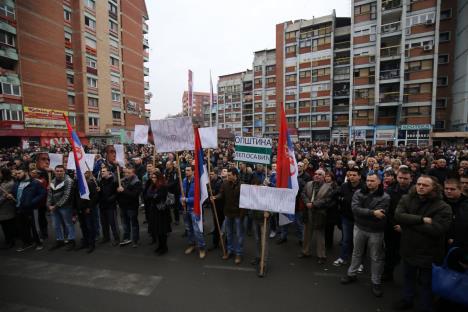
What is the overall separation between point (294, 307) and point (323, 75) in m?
41.8

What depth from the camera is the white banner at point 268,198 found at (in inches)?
179

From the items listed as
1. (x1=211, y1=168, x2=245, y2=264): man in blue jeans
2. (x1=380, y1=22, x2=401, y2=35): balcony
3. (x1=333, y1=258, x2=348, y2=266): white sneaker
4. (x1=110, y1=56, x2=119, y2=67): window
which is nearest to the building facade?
(x1=380, y1=22, x2=401, y2=35): balcony

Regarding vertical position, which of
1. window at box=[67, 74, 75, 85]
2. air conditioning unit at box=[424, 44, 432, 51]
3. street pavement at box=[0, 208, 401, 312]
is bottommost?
street pavement at box=[0, 208, 401, 312]

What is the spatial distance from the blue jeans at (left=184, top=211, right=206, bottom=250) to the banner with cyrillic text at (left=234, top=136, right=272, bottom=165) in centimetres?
190

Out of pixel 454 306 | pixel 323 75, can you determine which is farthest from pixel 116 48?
pixel 454 306

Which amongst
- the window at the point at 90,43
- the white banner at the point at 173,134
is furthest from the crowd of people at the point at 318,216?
the window at the point at 90,43

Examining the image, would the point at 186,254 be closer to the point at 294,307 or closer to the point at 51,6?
the point at 294,307

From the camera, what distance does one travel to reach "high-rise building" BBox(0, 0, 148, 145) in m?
27.5

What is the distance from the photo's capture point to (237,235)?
5168 millimetres

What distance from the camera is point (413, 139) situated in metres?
31.1

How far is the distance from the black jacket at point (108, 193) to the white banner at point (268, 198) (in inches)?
132

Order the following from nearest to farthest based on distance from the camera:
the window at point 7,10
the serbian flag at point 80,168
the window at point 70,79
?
the serbian flag at point 80,168 < the window at point 7,10 < the window at point 70,79

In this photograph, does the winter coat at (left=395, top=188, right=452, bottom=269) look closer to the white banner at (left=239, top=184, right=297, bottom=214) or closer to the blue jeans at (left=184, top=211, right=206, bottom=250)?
the white banner at (left=239, top=184, right=297, bottom=214)

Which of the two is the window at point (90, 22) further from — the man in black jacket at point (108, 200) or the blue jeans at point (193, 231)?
the blue jeans at point (193, 231)
